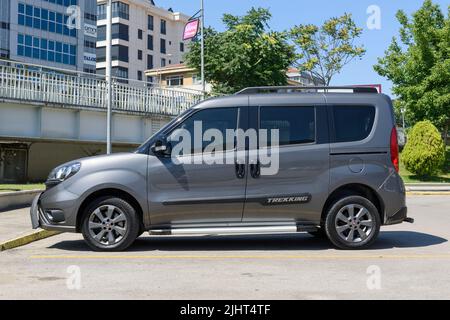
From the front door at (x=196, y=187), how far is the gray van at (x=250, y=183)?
1cm

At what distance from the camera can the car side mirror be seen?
7.52 m

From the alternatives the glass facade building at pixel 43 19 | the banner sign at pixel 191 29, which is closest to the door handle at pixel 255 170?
the banner sign at pixel 191 29

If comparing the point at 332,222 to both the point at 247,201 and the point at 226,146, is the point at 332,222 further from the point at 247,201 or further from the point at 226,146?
the point at 226,146

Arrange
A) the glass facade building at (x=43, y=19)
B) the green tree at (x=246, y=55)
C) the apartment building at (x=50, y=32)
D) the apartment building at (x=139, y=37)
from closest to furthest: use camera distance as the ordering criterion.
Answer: the green tree at (x=246, y=55) → the apartment building at (x=50, y=32) → the glass facade building at (x=43, y=19) → the apartment building at (x=139, y=37)

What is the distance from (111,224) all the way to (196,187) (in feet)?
4.07

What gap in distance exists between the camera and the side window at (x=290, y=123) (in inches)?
303

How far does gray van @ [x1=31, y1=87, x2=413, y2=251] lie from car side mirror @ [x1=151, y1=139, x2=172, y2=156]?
0.5 inches

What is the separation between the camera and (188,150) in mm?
7582

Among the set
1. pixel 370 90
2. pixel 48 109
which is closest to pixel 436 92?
pixel 48 109

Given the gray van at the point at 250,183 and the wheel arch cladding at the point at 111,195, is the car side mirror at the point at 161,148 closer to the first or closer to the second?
the gray van at the point at 250,183

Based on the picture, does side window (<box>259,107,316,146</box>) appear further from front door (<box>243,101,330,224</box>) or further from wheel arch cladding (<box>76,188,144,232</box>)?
wheel arch cladding (<box>76,188,144,232</box>)

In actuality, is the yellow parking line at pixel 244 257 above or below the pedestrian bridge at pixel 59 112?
below

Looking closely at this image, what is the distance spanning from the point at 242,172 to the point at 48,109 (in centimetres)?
1571

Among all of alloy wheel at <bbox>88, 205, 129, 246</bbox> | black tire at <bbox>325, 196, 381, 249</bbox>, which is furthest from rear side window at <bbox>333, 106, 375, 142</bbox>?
alloy wheel at <bbox>88, 205, 129, 246</bbox>
